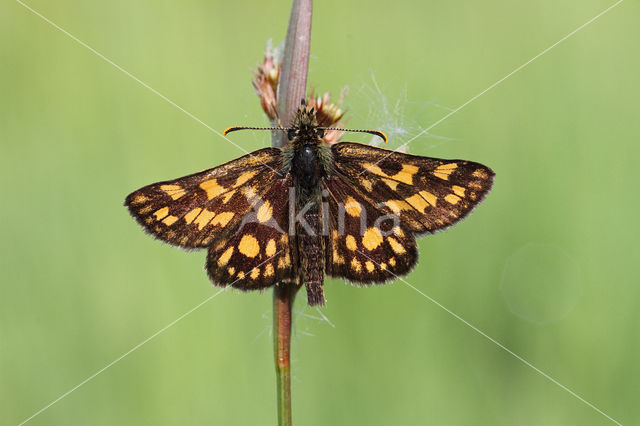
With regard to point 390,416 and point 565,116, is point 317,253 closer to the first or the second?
point 390,416

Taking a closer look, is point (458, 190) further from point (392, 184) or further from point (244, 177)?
point (244, 177)

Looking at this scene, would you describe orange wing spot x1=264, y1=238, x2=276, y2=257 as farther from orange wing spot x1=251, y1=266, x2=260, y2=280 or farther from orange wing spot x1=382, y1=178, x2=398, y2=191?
orange wing spot x1=382, y1=178, x2=398, y2=191

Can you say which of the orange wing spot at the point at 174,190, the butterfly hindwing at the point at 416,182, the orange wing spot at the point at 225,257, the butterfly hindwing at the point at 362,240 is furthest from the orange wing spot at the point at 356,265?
the orange wing spot at the point at 174,190

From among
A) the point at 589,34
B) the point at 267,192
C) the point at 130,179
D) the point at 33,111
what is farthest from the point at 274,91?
the point at 589,34

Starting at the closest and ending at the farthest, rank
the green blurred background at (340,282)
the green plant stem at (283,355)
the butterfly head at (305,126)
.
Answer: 1. the green plant stem at (283,355)
2. the butterfly head at (305,126)
3. the green blurred background at (340,282)

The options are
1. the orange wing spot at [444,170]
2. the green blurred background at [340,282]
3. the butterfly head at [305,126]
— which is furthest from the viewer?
the green blurred background at [340,282]

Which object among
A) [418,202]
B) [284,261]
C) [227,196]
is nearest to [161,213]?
[227,196]

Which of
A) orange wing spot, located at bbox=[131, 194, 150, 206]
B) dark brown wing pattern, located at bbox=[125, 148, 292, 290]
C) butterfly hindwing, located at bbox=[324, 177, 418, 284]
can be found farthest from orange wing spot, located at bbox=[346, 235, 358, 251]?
orange wing spot, located at bbox=[131, 194, 150, 206]

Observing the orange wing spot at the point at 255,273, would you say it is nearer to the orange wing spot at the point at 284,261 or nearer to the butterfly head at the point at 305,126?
the orange wing spot at the point at 284,261
